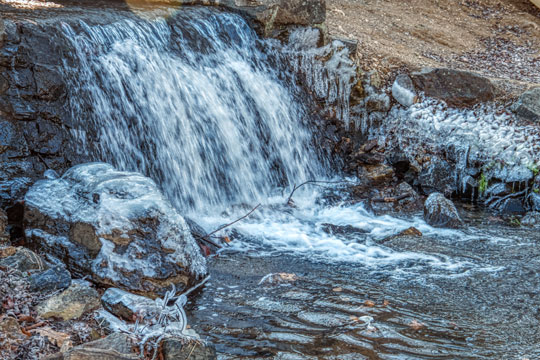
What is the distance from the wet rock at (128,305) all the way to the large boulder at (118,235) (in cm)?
25

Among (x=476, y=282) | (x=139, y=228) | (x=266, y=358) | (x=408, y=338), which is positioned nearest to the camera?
(x=266, y=358)

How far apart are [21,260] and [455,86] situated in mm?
6290

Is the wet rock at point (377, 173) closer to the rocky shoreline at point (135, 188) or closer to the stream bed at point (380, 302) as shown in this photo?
the rocky shoreline at point (135, 188)

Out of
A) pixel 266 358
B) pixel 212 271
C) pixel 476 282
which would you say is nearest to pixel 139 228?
pixel 212 271

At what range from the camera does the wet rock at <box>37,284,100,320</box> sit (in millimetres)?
3184

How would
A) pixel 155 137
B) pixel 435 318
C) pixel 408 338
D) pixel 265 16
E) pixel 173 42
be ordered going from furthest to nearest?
pixel 265 16, pixel 173 42, pixel 155 137, pixel 435 318, pixel 408 338

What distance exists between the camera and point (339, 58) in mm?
7852

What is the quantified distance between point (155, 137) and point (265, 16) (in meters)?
2.80

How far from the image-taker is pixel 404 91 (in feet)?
25.6

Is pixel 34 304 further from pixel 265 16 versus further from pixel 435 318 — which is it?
pixel 265 16

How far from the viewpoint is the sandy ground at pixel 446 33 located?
9156 mm

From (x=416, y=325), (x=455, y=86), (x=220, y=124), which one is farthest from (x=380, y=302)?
(x=455, y=86)

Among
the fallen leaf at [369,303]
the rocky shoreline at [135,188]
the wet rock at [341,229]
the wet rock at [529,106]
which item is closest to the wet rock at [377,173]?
the rocky shoreline at [135,188]

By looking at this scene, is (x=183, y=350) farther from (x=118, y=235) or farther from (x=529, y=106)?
(x=529, y=106)
